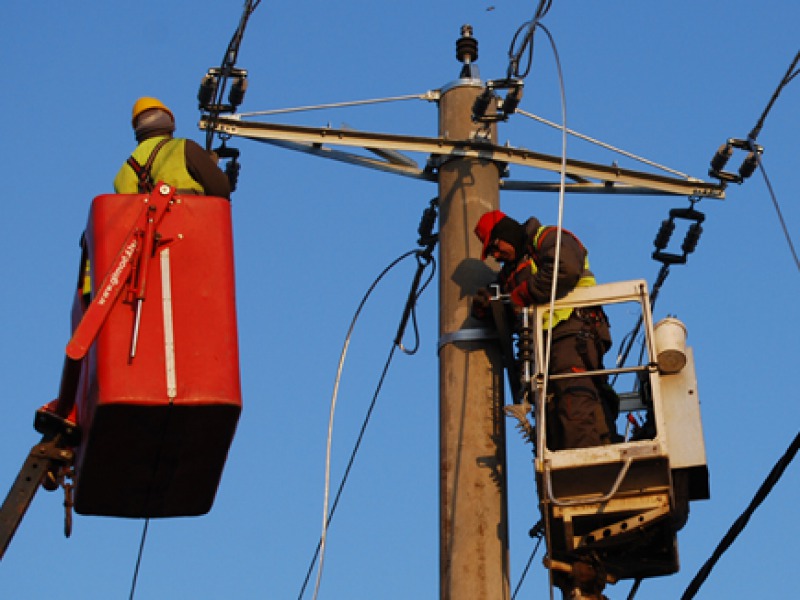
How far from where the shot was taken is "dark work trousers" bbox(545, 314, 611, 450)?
9656mm

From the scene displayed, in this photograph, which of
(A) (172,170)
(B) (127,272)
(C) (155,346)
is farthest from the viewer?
(A) (172,170)

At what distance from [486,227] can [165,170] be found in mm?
1900

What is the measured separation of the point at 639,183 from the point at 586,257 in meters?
1.29

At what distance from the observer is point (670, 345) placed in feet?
32.5

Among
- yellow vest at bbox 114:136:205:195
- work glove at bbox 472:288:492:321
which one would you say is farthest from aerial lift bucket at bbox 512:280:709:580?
yellow vest at bbox 114:136:205:195

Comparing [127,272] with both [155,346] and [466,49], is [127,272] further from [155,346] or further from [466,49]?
[466,49]

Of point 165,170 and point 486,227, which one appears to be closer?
point 165,170

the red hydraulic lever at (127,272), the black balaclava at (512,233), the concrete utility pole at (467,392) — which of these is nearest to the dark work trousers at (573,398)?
the concrete utility pole at (467,392)

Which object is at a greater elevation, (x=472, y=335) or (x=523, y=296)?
(x=523, y=296)

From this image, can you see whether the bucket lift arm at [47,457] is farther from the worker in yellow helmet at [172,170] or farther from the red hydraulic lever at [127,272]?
the worker in yellow helmet at [172,170]

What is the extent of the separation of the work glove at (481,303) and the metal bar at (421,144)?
3.26 ft

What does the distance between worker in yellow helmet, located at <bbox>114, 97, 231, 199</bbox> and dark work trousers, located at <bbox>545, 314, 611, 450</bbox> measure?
204cm

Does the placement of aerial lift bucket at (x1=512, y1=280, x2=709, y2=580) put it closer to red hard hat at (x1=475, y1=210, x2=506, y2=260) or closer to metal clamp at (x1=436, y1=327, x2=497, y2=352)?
metal clamp at (x1=436, y1=327, x2=497, y2=352)

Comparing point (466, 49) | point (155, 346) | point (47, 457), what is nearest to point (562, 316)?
point (466, 49)
